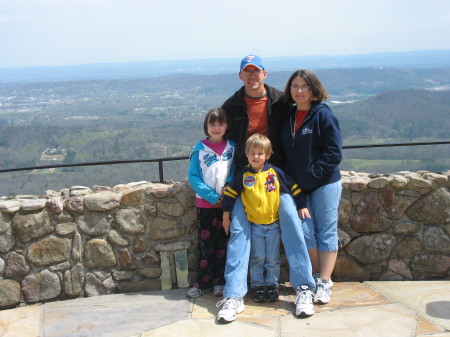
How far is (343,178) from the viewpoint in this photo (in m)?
4.30

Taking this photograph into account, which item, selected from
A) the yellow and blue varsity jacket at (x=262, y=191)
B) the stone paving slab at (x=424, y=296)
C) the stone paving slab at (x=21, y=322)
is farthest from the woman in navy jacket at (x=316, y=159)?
the stone paving slab at (x=21, y=322)

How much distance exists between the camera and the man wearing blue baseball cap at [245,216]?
12.1 ft

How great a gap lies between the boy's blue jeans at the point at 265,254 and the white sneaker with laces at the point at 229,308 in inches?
9.8

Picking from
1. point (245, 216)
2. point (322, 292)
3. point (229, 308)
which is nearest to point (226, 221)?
point (245, 216)

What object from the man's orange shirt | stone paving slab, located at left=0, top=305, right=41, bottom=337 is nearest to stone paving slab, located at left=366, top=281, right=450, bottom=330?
the man's orange shirt

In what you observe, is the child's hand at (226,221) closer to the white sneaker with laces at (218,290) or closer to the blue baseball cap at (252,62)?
the white sneaker with laces at (218,290)

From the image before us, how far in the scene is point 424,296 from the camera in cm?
395

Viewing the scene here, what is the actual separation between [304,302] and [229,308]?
54 cm

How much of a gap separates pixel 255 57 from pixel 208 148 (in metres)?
0.79

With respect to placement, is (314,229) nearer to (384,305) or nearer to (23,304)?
(384,305)

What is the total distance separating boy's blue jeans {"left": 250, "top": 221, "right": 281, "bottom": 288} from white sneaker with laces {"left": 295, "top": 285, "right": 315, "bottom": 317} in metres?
0.27

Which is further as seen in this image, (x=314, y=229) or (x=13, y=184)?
(x=13, y=184)

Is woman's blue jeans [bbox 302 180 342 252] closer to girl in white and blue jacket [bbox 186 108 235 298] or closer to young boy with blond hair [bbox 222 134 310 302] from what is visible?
young boy with blond hair [bbox 222 134 310 302]

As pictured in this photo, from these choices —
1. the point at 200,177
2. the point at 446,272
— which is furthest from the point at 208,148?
the point at 446,272
